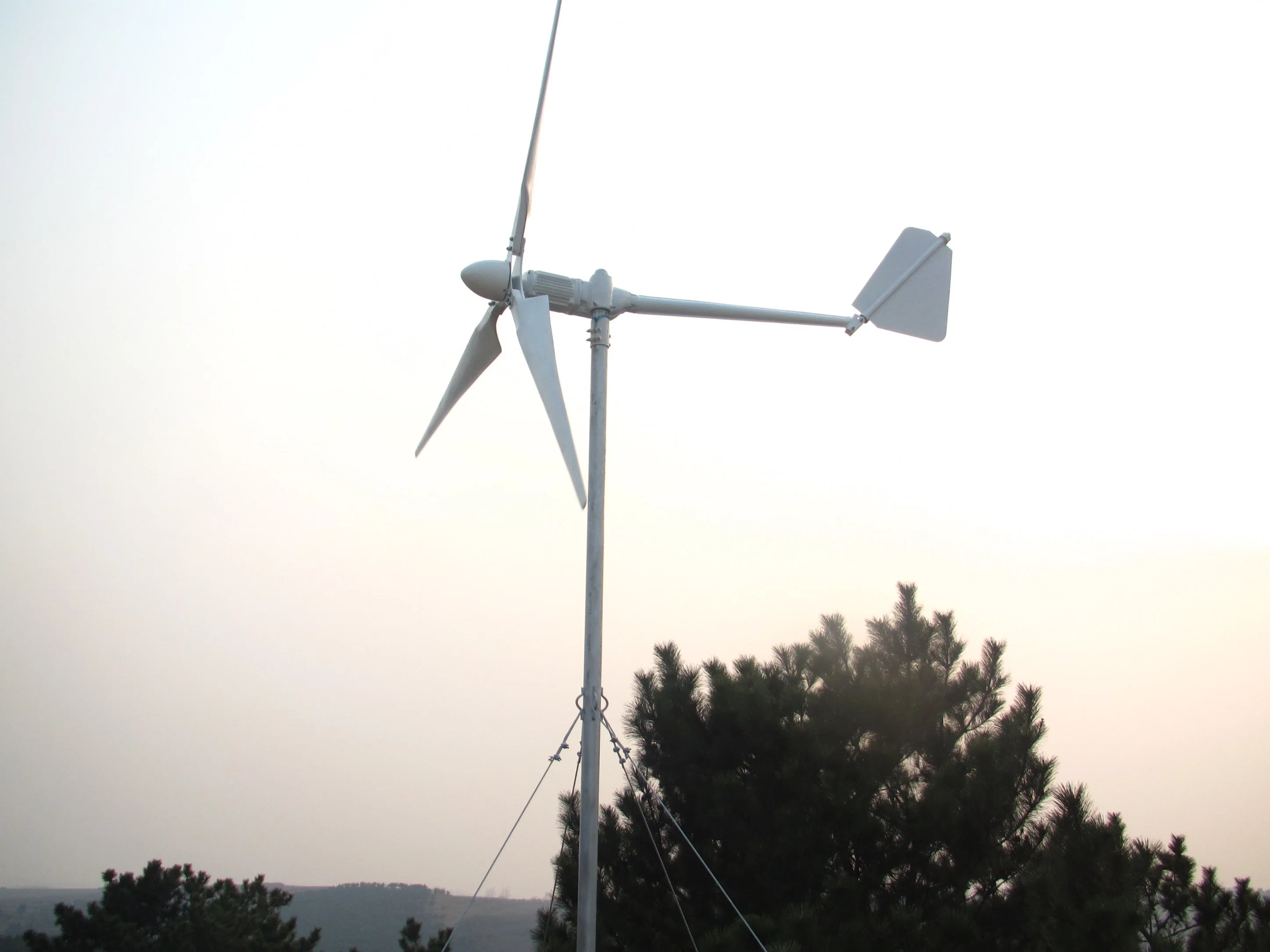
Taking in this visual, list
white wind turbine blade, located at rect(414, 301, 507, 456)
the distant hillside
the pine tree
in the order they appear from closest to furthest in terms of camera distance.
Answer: white wind turbine blade, located at rect(414, 301, 507, 456), the pine tree, the distant hillside

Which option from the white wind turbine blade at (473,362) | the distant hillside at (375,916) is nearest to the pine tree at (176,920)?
the distant hillside at (375,916)

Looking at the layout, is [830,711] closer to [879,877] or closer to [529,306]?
[879,877]

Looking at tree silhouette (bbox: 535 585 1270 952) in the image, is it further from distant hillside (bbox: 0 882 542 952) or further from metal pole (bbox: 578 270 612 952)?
distant hillside (bbox: 0 882 542 952)

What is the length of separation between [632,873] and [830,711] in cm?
294

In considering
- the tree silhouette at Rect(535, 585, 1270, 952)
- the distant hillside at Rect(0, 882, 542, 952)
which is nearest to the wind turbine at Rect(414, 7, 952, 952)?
the tree silhouette at Rect(535, 585, 1270, 952)

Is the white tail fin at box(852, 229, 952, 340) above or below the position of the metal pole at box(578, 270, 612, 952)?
above

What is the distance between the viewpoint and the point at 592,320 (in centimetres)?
741

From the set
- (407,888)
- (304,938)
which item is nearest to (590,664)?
(304,938)

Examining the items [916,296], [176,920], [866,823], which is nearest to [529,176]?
[916,296]

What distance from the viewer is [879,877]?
10219 millimetres

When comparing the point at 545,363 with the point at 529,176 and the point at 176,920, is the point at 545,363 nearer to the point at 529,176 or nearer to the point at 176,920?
the point at 529,176

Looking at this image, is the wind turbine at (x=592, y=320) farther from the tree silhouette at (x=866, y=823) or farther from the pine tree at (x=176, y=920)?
the pine tree at (x=176, y=920)

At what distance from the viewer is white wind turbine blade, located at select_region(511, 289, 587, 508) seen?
6520 millimetres

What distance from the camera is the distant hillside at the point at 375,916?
47.0m
